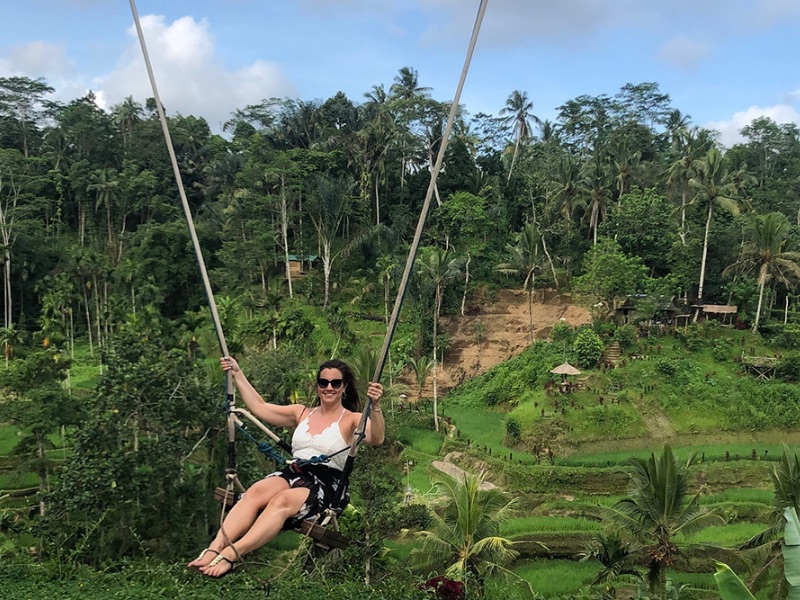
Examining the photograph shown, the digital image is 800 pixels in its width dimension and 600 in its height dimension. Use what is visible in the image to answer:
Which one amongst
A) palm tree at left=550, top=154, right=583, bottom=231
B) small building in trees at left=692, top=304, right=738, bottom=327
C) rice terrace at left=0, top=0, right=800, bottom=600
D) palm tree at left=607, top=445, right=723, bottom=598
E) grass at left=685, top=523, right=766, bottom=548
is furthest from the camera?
palm tree at left=550, top=154, right=583, bottom=231

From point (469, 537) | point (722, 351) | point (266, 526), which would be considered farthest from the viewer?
point (722, 351)

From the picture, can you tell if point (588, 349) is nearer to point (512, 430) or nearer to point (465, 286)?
point (512, 430)

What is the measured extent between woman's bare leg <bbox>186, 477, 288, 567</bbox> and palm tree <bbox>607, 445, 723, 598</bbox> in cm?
552

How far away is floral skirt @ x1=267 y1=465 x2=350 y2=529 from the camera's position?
2553mm

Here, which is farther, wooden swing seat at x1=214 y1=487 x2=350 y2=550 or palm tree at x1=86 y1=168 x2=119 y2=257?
palm tree at x1=86 y1=168 x2=119 y2=257

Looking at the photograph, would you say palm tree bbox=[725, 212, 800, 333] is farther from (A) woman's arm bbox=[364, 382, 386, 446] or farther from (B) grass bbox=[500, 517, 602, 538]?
(A) woman's arm bbox=[364, 382, 386, 446]

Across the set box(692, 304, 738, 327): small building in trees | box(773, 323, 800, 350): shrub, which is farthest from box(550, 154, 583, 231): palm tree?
box(773, 323, 800, 350): shrub

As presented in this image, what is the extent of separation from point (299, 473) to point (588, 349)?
14.2 m

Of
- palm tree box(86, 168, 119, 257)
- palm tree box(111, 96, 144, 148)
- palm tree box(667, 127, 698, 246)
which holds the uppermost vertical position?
palm tree box(111, 96, 144, 148)

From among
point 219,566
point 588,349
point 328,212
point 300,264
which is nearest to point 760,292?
Result: point 588,349

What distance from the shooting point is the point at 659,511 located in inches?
276

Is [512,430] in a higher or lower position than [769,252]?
lower

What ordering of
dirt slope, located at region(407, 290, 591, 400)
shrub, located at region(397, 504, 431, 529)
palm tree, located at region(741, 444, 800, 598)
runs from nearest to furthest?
palm tree, located at region(741, 444, 800, 598) → shrub, located at region(397, 504, 431, 529) → dirt slope, located at region(407, 290, 591, 400)

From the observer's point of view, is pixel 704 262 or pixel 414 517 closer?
pixel 414 517
